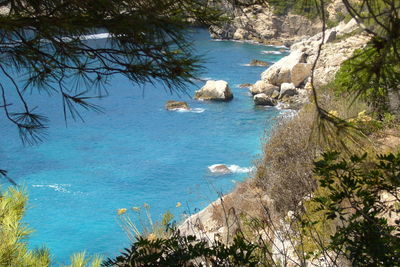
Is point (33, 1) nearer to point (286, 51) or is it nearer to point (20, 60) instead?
point (20, 60)

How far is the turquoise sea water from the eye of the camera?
9.52 metres

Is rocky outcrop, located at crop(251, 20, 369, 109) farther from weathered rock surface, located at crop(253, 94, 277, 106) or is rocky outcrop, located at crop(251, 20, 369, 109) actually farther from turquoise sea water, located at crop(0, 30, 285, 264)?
turquoise sea water, located at crop(0, 30, 285, 264)

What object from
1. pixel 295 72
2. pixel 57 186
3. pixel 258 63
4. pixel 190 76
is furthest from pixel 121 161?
pixel 258 63

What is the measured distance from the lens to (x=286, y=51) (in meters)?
26.4

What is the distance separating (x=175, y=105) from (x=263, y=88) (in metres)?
2.89

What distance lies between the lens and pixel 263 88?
54.9 ft

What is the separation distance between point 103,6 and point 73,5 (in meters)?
0.22

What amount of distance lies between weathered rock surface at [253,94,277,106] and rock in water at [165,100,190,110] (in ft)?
6.51

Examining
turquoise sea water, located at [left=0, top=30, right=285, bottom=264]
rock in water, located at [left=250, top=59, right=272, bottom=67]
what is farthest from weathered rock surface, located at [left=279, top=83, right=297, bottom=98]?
rock in water, located at [left=250, top=59, right=272, bottom=67]

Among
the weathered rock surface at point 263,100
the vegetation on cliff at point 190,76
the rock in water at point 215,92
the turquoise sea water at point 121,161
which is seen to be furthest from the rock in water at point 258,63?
the vegetation on cliff at point 190,76

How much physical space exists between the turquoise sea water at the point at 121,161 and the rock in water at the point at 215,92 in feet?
1.00

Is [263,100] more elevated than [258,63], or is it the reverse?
[258,63]

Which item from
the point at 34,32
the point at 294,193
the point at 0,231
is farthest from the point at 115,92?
the point at 34,32

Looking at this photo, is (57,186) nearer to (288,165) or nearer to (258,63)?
(288,165)
